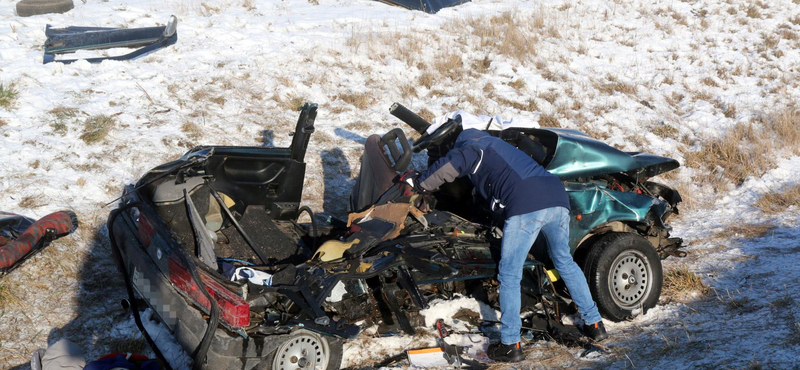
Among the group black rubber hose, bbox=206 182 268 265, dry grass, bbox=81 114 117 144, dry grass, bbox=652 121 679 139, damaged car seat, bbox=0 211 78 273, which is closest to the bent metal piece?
dry grass, bbox=81 114 117 144

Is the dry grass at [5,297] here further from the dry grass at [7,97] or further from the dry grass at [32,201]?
the dry grass at [7,97]

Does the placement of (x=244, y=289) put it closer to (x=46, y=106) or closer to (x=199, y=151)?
(x=199, y=151)

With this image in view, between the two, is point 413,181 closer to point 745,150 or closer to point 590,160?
point 590,160

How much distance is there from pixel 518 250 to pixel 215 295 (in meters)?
2.23

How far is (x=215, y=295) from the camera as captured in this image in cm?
379

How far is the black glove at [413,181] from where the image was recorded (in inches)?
197

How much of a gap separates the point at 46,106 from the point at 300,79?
3.67m

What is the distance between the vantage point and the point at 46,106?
8.07 m

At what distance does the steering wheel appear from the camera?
5594mm

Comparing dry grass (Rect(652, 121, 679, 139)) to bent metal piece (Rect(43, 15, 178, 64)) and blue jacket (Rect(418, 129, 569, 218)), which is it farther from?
bent metal piece (Rect(43, 15, 178, 64))

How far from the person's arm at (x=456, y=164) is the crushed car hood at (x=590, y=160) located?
0.90 m

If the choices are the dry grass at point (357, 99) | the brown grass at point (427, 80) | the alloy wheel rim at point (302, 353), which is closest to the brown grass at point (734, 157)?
the brown grass at point (427, 80)

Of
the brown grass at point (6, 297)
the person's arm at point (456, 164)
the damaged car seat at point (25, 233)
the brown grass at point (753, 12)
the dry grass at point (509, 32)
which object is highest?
the brown grass at point (753, 12)

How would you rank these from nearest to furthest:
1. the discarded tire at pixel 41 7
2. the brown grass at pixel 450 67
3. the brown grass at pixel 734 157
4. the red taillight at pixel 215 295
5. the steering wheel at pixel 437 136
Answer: the red taillight at pixel 215 295 < the steering wheel at pixel 437 136 < the brown grass at pixel 734 157 < the discarded tire at pixel 41 7 < the brown grass at pixel 450 67
